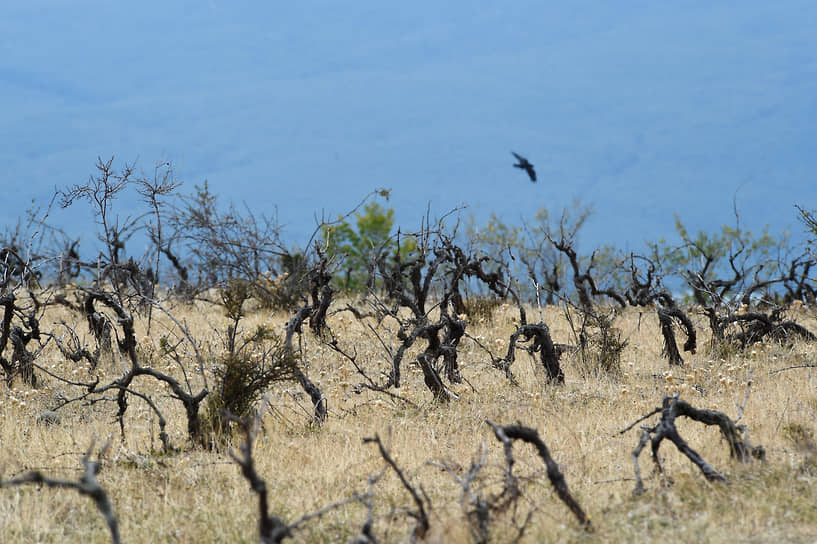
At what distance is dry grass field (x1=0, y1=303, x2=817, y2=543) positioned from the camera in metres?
4.41

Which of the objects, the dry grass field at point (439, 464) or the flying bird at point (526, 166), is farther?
the flying bird at point (526, 166)

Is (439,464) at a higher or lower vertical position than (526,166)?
lower

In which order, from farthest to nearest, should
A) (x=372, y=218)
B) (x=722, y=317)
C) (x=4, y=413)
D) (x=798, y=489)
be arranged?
(x=372, y=218), (x=722, y=317), (x=4, y=413), (x=798, y=489)

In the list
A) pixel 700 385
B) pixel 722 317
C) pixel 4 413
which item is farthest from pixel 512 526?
pixel 722 317

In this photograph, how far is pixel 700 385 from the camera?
320 inches

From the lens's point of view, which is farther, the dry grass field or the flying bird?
the flying bird

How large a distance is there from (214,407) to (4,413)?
2362 mm

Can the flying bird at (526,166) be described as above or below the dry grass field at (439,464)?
above

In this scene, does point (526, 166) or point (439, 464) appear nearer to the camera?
point (439, 464)

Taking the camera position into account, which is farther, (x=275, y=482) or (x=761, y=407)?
(x=761, y=407)

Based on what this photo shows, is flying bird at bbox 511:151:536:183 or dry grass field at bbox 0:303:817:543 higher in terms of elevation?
flying bird at bbox 511:151:536:183

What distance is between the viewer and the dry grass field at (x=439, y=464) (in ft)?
14.5

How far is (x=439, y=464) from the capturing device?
5.69m

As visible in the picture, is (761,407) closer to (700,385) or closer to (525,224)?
(700,385)
